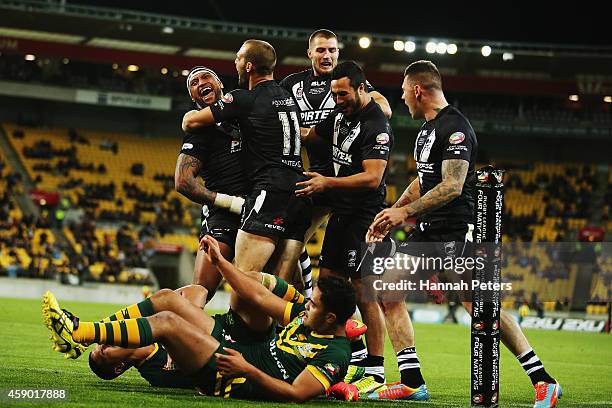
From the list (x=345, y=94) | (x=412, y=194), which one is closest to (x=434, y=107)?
(x=345, y=94)

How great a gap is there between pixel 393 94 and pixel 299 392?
→ 119ft

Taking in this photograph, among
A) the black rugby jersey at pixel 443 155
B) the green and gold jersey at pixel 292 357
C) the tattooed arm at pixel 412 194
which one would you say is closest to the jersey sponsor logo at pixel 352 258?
the tattooed arm at pixel 412 194

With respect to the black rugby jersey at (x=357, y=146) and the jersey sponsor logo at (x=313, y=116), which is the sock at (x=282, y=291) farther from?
the jersey sponsor logo at (x=313, y=116)

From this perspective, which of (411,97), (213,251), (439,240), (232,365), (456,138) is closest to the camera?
(232,365)

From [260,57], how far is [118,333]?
296cm

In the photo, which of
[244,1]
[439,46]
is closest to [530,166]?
[439,46]

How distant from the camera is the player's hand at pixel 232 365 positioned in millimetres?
5516

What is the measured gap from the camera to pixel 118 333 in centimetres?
561

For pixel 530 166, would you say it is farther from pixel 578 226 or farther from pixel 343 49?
pixel 343 49

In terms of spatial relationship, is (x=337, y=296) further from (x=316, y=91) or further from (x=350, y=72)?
(x=316, y=91)

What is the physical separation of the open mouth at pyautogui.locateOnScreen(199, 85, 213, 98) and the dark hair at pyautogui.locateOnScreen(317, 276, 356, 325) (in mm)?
3082

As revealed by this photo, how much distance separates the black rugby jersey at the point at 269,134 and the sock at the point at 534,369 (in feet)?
7.73

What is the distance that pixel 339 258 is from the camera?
7.59m

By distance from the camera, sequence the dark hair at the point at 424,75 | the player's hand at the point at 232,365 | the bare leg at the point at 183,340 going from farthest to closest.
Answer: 1. the dark hair at the point at 424,75
2. the bare leg at the point at 183,340
3. the player's hand at the point at 232,365
